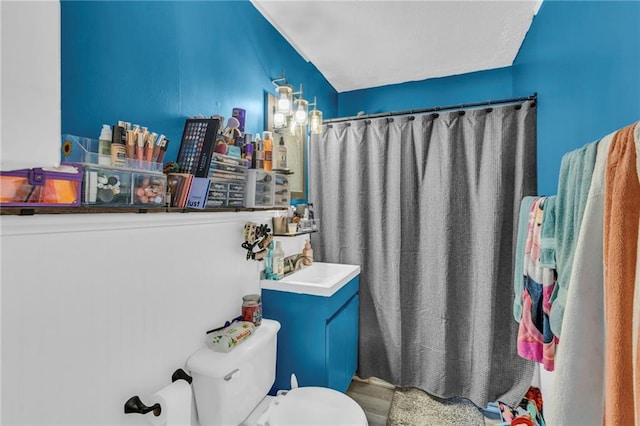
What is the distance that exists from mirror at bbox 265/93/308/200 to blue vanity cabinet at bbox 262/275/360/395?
80 cm

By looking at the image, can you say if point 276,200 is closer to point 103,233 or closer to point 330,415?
point 103,233

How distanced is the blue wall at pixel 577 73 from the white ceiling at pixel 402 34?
171 millimetres

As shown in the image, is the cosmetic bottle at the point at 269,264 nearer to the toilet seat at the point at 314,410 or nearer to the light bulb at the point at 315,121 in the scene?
the toilet seat at the point at 314,410

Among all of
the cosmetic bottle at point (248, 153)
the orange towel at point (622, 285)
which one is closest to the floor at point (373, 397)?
the orange towel at point (622, 285)

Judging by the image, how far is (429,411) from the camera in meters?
1.92

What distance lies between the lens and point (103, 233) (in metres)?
0.84

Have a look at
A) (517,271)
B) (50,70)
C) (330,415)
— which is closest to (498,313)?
(517,271)

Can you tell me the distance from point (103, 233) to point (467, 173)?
2.00m

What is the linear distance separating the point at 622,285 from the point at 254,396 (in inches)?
50.2

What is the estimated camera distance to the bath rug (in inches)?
72.0

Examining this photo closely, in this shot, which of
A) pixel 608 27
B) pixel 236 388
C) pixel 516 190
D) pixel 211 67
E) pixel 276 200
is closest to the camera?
pixel 608 27

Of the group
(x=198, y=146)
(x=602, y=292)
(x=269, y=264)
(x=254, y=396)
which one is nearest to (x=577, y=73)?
(x=602, y=292)

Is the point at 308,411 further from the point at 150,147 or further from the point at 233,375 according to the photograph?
the point at 150,147

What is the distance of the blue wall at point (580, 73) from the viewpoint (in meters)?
0.89
